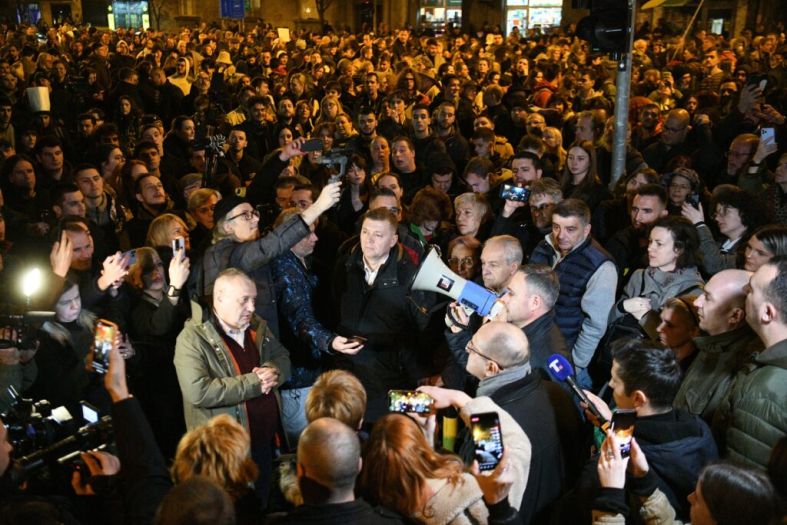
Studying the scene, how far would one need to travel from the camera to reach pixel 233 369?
3748mm

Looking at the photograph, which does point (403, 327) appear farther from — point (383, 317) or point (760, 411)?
point (760, 411)

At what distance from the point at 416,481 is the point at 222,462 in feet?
2.38

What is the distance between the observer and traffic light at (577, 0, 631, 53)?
6.30 metres

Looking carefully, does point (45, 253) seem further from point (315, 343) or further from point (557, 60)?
point (557, 60)

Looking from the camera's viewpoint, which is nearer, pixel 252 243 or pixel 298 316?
pixel 252 243

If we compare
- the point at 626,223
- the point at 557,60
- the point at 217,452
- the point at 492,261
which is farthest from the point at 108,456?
the point at 557,60

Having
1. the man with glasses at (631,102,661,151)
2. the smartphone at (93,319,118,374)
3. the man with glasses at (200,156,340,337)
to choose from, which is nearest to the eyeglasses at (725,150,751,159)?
the man with glasses at (631,102,661,151)

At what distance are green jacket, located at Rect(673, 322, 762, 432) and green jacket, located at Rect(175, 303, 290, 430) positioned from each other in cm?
202

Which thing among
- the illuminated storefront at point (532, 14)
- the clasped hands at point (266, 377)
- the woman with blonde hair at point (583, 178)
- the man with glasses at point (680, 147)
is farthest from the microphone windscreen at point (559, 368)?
the illuminated storefront at point (532, 14)

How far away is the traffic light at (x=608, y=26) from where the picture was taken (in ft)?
20.7

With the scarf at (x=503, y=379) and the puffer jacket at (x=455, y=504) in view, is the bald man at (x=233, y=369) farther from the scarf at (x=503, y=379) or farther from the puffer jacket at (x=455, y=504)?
the puffer jacket at (x=455, y=504)

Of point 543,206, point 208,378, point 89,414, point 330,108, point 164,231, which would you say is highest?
point 330,108

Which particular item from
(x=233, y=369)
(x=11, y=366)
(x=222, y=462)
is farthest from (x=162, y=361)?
(x=222, y=462)

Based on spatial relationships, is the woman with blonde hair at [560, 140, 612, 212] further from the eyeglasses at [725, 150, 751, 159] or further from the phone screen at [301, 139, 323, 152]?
the phone screen at [301, 139, 323, 152]
